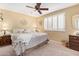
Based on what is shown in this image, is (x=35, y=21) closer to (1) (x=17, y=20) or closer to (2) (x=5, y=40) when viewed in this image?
(1) (x=17, y=20)

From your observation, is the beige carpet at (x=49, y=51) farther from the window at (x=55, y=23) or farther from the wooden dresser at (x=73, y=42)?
the window at (x=55, y=23)

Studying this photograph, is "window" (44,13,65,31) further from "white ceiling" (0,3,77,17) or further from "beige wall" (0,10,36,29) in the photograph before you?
"beige wall" (0,10,36,29)

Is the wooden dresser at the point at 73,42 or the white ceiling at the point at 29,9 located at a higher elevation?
the white ceiling at the point at 29,9

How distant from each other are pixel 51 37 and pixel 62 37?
19 cm

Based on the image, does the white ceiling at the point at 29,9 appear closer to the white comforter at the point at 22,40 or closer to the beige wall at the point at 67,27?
the beige wall at the point at 67,27

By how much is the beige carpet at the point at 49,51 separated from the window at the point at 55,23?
246 millimetres

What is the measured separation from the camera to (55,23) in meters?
1.77

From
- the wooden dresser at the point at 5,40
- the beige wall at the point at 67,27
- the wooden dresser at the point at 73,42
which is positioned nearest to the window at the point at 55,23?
the beige wall at the point at 67,27

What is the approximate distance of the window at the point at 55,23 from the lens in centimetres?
171

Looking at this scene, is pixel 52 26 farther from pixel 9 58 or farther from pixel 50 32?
pixel 9 58

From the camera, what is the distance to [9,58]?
167 cm

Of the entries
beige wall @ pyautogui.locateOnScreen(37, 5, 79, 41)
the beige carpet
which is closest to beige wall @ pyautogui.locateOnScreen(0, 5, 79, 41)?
beige wall @ pyautogui.locateOnScreen(37, 5, 79, 41)

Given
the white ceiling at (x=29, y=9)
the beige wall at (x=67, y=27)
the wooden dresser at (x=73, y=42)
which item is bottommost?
the wooden dresser at (x=73, y=42)

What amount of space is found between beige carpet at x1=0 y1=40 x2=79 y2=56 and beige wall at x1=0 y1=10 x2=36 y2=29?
0.39 meters
